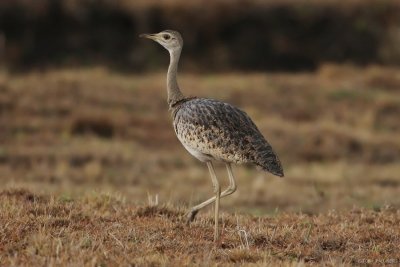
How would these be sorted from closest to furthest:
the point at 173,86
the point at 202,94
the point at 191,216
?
the point at 191,216
the point at 173,86
the point at 202,94

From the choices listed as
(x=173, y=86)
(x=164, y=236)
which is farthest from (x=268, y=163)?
(x=173, y=86)

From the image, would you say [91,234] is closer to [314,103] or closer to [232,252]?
[232,252]

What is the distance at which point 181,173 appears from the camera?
59.2ft

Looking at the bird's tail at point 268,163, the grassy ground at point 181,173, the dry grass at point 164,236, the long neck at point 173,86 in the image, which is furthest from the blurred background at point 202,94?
the bird's tail at point 268,163

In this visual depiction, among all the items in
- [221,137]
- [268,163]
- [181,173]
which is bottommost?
[181,173]

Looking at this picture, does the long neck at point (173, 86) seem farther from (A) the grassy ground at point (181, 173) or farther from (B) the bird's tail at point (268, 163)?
(B) the bird's tail at point (268, 163)

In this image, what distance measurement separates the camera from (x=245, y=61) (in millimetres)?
30016

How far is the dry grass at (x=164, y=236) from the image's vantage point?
6.36 meters

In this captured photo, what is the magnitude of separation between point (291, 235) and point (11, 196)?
3.41 meters

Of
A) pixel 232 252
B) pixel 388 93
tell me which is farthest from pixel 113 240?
pixel 388 93

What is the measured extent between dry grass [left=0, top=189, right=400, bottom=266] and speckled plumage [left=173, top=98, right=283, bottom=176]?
2.26ft

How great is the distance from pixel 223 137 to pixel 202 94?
16.6 m

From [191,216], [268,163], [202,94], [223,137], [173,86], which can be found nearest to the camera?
[268,163]

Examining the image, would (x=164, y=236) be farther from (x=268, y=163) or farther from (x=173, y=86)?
(x=173, y=86)
